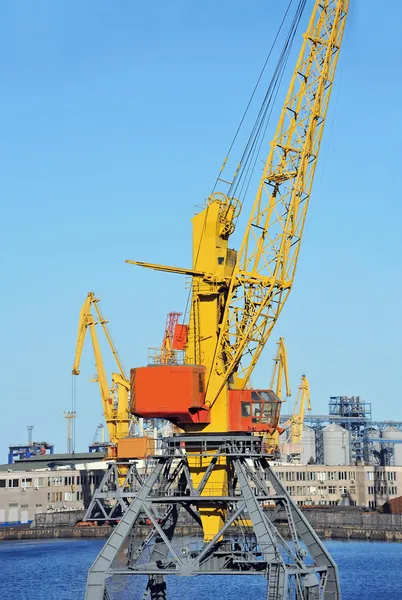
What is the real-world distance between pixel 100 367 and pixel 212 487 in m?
80.1

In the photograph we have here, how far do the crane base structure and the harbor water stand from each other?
765 inches

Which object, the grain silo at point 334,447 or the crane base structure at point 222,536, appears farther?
the grain silo at point 334,447

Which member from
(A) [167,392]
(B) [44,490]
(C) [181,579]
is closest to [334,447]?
(B) [44,490]

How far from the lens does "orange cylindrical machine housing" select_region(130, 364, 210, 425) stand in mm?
55875

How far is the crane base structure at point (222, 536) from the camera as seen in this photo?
169 ft

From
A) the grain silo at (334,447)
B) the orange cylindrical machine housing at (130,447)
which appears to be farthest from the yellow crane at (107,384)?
the grain silo at (334,447)

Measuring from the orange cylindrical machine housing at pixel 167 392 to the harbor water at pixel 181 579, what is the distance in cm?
2380

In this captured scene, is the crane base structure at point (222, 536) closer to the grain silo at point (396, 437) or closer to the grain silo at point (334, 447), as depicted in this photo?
the grain silo at point (334, 447)

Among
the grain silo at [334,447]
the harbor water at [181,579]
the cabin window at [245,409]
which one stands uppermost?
the grain silo at [334,447]

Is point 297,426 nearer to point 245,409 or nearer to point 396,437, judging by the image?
point 396,437

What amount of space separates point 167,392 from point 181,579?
39888 millimetres

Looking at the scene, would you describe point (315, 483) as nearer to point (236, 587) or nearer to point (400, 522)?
point (400, 522)

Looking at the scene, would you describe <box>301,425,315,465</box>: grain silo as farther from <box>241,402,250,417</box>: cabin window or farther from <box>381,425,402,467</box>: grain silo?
<box>241,402,250,417</box>: cabin window

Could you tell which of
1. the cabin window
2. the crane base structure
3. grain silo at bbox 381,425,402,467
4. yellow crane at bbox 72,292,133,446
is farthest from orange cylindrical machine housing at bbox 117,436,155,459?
grain silo at bbox 381,425,402,467
